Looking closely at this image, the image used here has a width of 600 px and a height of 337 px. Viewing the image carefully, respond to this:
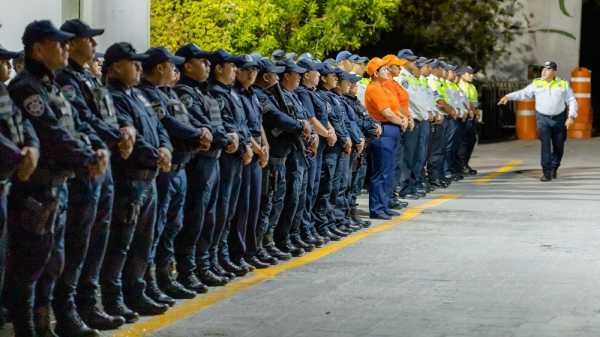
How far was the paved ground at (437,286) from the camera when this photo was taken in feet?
30.8

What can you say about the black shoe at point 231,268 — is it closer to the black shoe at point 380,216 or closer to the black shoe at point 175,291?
the black shoe at point 175,291

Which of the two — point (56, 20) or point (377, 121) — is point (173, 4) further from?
point (56, 20)

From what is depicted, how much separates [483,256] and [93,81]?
16.6ft

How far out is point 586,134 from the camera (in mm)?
36531

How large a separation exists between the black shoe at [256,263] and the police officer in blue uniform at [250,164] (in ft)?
0.53

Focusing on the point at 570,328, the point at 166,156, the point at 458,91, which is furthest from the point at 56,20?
the point at 458,91

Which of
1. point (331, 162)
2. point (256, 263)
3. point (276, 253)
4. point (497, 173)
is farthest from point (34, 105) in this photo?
point (497, 173)

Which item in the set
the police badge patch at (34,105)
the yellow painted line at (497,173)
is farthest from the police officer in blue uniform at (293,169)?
the yellow painted line at (497,173)

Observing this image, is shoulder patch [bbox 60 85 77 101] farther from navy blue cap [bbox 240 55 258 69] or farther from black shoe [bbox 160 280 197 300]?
navy blue cap [bbox 240 55 258 69]

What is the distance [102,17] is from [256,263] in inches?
97.7

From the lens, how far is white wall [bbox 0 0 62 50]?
40.6 feet

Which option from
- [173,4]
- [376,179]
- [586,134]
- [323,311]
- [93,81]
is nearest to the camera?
[93,81]

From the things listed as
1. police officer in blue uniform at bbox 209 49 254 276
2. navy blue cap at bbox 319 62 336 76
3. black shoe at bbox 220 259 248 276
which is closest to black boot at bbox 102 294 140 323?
police officer in blue uniform at bbox 209 49 254 276

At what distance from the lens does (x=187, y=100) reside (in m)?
10.8
